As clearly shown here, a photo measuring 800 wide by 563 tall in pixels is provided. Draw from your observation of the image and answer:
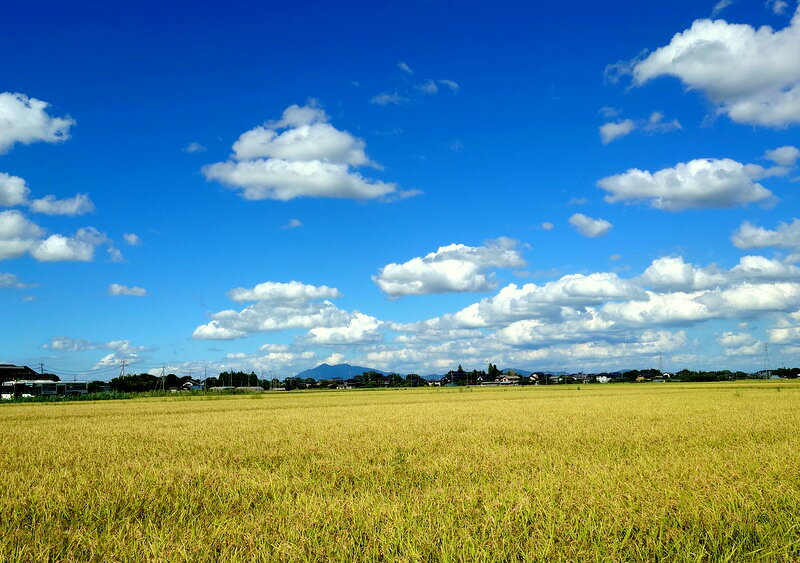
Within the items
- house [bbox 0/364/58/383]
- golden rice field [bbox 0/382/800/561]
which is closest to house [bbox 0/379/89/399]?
house [bbox 0/364/58/383]

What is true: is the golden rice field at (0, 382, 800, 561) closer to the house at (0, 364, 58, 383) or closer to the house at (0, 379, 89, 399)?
the house at (0, 379, 89, 399)

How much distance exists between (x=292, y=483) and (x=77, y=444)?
996cm

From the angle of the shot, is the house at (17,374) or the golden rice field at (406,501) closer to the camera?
the golden rice field at (406,501)

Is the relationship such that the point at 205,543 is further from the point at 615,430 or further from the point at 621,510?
the point at 615,430

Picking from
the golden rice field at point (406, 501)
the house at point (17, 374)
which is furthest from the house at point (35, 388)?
the golden rice field at point (406, 501)

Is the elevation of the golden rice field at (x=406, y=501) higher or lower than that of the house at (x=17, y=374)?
lower

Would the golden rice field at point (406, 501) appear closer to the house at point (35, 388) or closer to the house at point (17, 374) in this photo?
the house at point (35, 388)

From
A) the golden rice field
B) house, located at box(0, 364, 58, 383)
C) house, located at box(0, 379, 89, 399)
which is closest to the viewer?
the golden rice field

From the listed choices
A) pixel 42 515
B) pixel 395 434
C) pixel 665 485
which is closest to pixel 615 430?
pixel 395 434

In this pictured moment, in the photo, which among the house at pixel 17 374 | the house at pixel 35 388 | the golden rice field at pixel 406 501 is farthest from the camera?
the house at pixel 17 374

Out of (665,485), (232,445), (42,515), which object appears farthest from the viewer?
(232,445)

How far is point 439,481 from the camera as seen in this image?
9.24m

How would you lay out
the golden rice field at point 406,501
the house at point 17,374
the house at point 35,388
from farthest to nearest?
the house at point 17,374 → the house at point 35,388 → the golden rice field at point 406,501

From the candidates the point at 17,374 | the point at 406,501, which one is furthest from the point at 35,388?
the point at 406,501
